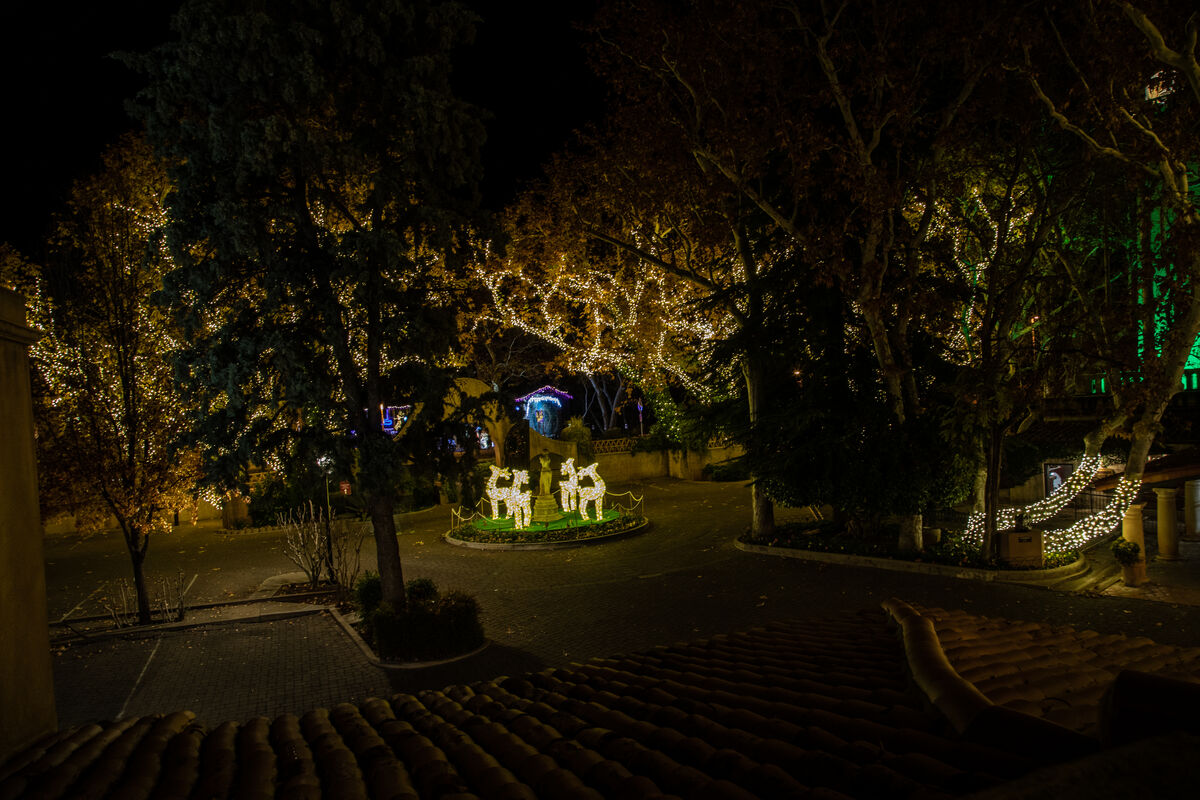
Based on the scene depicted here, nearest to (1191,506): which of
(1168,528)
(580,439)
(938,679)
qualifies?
(1168,528)

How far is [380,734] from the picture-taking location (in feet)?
15.3

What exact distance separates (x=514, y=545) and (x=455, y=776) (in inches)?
618

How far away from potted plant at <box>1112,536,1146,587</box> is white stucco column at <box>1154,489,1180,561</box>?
2321 mm

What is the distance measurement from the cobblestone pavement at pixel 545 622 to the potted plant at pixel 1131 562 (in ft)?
5.61

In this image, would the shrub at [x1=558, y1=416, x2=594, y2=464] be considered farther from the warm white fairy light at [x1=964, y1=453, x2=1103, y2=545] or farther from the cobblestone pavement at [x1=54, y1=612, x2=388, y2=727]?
the cobblestone pavement at [x1=54, y1=612, x2=388, y2=727]

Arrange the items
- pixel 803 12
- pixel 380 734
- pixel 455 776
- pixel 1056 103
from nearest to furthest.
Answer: pixel 455 776 < pixel 380 734 < pixel 803 12 < pixel 1056 103

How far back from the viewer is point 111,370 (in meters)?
12.9

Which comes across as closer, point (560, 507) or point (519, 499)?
point (519, 499)

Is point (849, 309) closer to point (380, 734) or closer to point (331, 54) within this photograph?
point (331, 54)

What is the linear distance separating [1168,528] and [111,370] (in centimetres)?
2169

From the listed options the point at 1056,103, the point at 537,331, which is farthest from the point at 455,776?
the point at 537,331

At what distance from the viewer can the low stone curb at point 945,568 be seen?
532 inches

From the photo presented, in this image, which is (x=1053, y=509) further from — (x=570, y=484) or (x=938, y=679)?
(x=938, y=679)

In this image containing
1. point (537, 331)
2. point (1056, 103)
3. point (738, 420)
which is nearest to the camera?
point (1056, 103)
